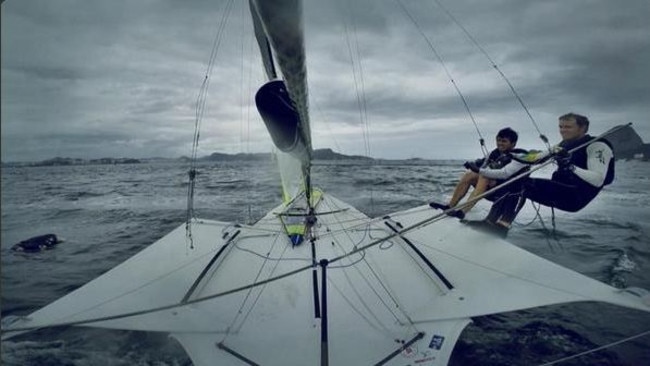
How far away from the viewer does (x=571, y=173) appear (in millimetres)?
4375

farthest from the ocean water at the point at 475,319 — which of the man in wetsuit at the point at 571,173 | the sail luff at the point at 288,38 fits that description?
the sail luff at the point at 288,38

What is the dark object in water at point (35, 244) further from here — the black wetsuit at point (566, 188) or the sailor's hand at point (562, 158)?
the sailor's hand at point (562, 158)

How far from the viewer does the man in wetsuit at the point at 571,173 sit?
14.0 ft

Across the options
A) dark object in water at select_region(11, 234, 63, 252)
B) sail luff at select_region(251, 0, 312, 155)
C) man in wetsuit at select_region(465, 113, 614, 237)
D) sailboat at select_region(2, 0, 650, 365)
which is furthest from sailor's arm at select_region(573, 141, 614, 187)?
dark object in water at select_region(11, 234, 63, 252)

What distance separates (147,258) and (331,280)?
3.00m

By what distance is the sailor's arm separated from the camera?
4250 millimetres

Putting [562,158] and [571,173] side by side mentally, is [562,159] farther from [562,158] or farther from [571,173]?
[571,173]

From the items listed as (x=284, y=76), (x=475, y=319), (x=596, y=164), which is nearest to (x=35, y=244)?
(x=284, y=76)

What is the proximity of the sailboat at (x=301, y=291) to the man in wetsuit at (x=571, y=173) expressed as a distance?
0.89 metres

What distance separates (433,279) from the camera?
5160 millimetres

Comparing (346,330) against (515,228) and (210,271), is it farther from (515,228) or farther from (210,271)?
(515,228)

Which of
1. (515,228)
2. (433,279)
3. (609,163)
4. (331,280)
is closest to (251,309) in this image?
(331,280)

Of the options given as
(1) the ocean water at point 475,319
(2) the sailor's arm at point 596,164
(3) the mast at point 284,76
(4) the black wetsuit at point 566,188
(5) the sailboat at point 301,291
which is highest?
(3) the mast at point 284,76

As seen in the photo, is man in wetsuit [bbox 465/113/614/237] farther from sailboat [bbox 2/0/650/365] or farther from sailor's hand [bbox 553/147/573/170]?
sailboat [bbox 2/0/650/365]
